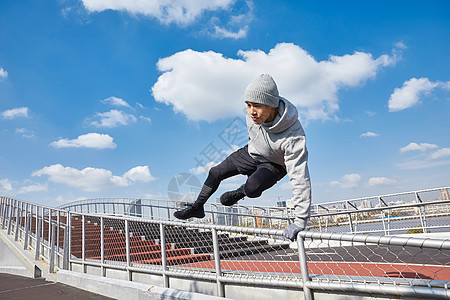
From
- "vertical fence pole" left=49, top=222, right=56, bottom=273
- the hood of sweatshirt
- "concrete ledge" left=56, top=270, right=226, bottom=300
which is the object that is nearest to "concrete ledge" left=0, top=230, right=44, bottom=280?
"vertical fence pole" left=49, top=222, right=56, bottom=273

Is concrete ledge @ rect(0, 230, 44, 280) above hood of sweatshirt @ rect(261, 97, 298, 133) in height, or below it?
below

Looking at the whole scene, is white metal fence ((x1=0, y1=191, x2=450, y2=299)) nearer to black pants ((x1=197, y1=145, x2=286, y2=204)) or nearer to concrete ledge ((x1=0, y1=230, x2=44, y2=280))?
concrete ledge ((x1=0, y1=230, x2=44, y2=280))

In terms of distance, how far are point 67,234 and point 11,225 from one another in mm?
4110

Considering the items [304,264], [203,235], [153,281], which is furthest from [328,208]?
[304,264]

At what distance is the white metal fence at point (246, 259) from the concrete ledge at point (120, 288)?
0.20 meters

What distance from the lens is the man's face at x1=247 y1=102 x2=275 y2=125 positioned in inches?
104

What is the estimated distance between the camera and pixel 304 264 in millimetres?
2926

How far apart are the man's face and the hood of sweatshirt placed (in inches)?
2.8

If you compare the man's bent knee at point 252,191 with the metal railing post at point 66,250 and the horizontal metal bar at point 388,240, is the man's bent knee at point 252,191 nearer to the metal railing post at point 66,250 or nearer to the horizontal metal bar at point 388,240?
the horizontal metal bar at point 388,240

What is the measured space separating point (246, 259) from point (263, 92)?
5.12 metres

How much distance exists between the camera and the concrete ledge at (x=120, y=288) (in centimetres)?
395

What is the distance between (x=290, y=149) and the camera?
2.63 metres

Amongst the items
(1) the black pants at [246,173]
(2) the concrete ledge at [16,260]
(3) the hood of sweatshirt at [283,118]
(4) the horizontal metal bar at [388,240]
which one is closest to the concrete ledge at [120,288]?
(2) the concrete ledge at [16,260]

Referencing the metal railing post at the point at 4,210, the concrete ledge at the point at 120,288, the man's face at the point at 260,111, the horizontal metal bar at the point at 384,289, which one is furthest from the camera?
the metal railing post at the point at 4,210
